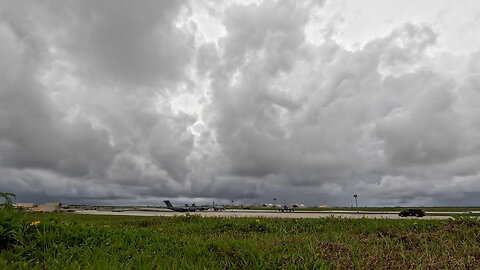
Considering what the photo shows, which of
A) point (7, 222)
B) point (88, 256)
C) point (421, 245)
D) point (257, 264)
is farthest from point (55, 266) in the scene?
point (421, 245)

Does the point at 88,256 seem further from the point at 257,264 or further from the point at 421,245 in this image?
the point at 421,245

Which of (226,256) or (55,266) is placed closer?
(55,266)

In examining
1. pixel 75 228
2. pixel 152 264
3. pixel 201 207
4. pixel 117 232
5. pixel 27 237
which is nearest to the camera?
pixel 152 264

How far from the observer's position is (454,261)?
4402 mm

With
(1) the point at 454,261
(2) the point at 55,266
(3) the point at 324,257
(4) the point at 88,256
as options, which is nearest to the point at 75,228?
(4) the point at 88,256

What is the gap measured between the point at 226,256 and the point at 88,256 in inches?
91.3

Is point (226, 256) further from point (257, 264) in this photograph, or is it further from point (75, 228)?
point (75, 228)

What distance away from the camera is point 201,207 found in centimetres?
7938

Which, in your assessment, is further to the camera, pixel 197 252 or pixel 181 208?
pixel 181 208

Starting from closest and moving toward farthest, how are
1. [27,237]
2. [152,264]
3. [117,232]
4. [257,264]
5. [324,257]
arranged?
1. [152,264]
2. [257,264]
3. [324,257]
4. [27,237]
5. [117,232]

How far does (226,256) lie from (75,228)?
373cm

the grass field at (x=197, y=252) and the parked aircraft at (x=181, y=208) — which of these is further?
the parked aircraft at (x=181, y=208)

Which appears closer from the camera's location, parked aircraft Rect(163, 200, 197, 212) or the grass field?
the grass field

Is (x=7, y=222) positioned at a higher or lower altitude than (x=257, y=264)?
higher
